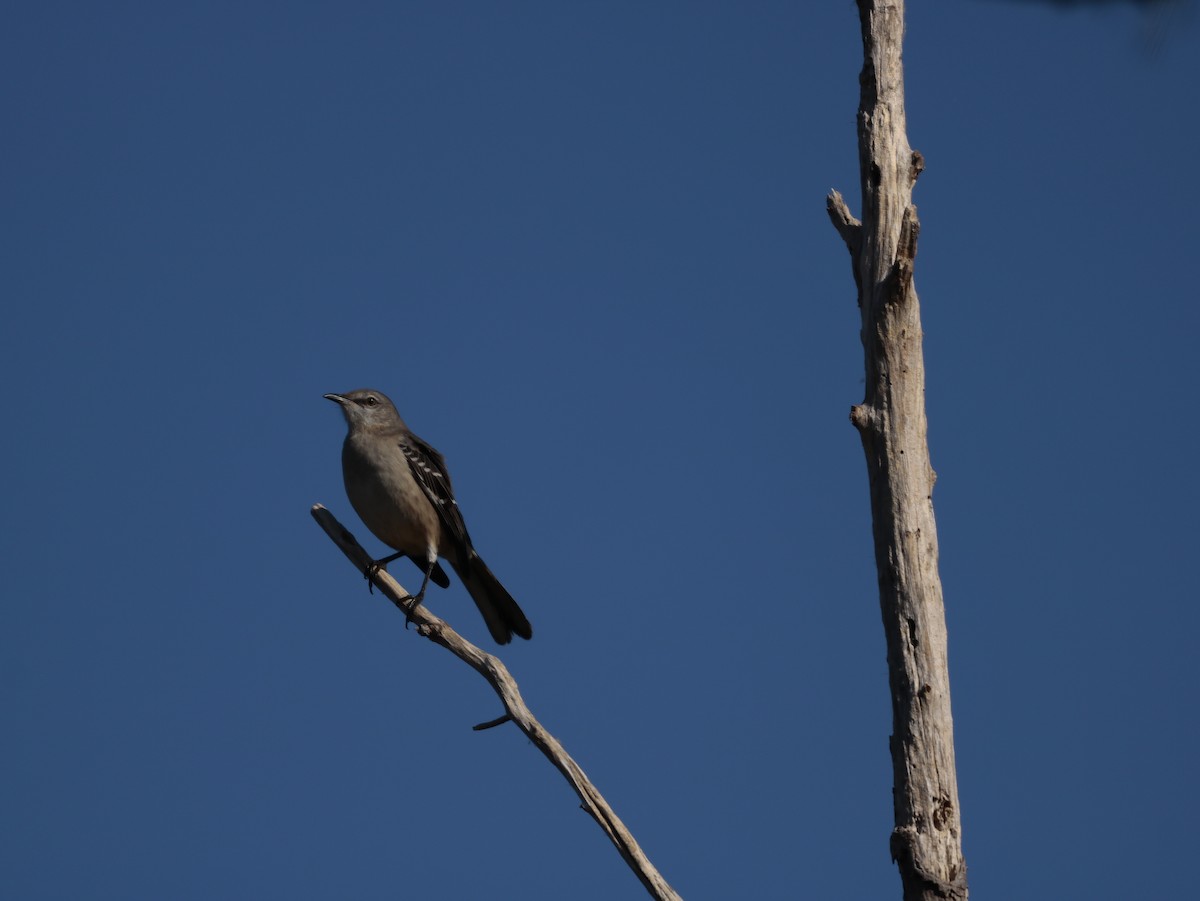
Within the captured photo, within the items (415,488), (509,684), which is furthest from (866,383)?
(415,488)

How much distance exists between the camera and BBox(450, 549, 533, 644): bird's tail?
8.24 m

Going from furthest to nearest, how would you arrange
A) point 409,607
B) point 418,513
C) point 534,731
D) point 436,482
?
point 436,482 → point 418,513 → point 409,607 → point 534,731

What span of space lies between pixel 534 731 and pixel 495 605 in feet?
9.03

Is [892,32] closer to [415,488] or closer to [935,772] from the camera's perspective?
[935,772]

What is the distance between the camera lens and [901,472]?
5336 millimetres

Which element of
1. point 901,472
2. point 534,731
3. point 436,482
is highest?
point 436,482

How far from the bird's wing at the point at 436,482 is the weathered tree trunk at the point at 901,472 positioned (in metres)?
3.76

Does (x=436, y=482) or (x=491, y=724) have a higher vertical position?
(x=436, y=482)

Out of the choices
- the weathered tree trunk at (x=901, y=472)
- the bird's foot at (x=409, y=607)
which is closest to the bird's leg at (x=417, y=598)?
the bird's foot at (x=409, y=607)

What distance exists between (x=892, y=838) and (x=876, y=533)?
48.9 inches

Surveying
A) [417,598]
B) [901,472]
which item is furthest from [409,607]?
[901,472]

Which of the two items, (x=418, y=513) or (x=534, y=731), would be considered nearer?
(x=534, y=731)

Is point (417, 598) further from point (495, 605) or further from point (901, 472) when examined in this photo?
point (901, 472)

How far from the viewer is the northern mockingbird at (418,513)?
328 inches
